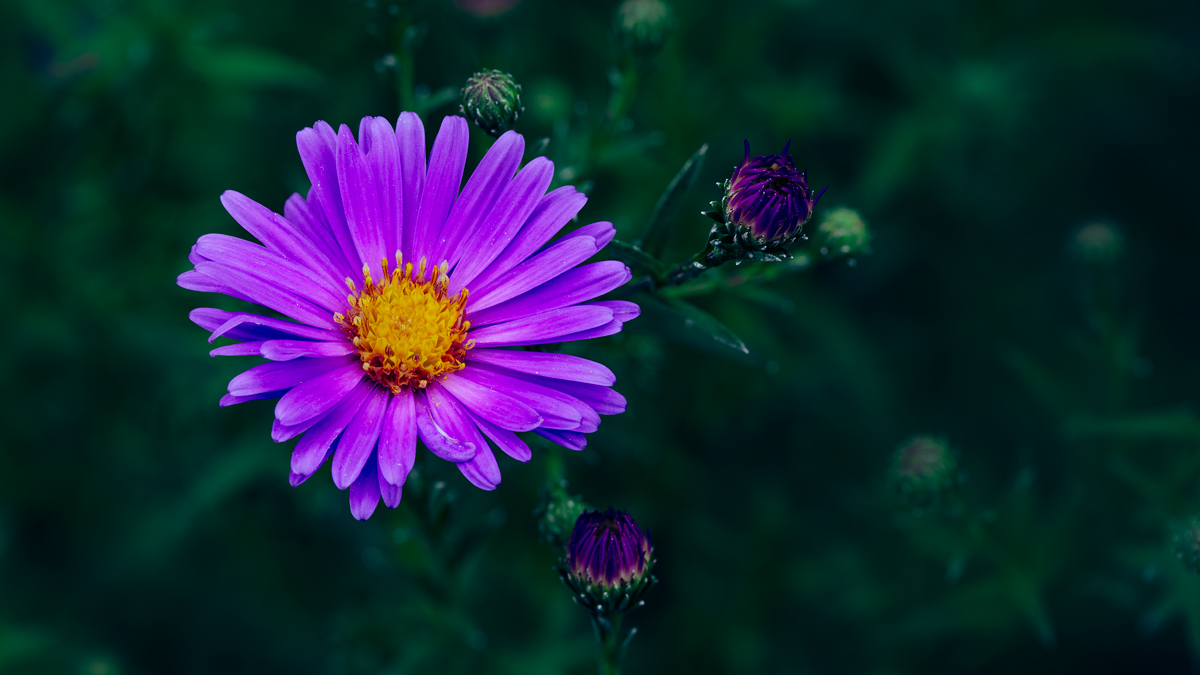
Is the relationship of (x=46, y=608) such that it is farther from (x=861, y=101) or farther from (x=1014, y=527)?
(x=861, y=101)

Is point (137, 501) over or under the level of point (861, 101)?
under

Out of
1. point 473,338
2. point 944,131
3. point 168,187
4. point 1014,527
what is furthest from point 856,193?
point 168,187

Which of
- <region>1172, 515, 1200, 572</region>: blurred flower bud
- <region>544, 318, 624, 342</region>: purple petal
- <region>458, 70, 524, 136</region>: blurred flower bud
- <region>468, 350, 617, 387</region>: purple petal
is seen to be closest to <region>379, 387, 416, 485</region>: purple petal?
<region>468, 350, 617, 387</region>: purple petal

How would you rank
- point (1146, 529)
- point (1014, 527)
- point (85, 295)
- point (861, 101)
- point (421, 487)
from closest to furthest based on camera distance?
point (421, 487) → point (1014, 527) → point (1146, 529) → point (85, 295) → point (861, 101)

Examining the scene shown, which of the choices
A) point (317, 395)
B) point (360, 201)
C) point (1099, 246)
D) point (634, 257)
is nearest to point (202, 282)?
point (317, 395)

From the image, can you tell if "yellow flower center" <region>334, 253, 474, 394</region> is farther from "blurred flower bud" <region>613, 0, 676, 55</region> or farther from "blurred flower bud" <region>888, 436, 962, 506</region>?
"blurred flower bud" <region>888, 436, 962, 506</region>

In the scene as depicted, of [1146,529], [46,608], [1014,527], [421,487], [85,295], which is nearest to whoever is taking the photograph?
[421,487]

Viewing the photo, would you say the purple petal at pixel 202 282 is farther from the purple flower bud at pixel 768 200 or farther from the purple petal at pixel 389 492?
the purple flower bud at pixel 768 200

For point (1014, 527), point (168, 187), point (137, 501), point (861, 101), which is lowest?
point (1014, 527)
